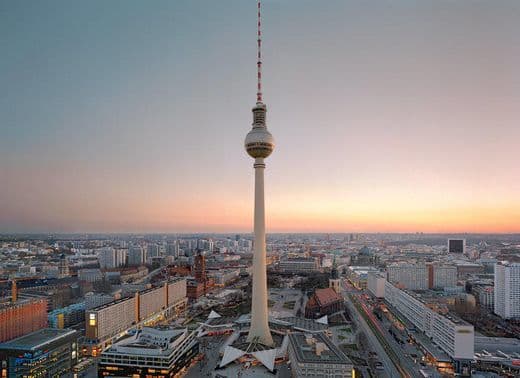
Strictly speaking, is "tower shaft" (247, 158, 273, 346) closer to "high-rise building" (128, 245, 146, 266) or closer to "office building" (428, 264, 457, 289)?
"office building" (428, 264, 457, 289)

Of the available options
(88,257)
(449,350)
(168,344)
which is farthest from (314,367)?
(88,257)

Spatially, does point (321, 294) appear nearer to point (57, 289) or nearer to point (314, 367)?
point (314, 367)

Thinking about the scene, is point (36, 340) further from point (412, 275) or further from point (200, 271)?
point (412, 275)

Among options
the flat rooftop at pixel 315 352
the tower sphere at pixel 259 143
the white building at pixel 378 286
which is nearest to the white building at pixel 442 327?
the white building at pixel 378 286

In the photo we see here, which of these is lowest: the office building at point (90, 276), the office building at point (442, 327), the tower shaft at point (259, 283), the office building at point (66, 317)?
the office building at point (90, 276)

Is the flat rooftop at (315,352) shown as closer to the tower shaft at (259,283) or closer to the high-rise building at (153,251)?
the tower shaft at (259,283)

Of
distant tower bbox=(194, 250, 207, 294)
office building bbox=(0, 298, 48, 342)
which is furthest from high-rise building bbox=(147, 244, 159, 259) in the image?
office building bbox=(0, 298, 48, 342)
